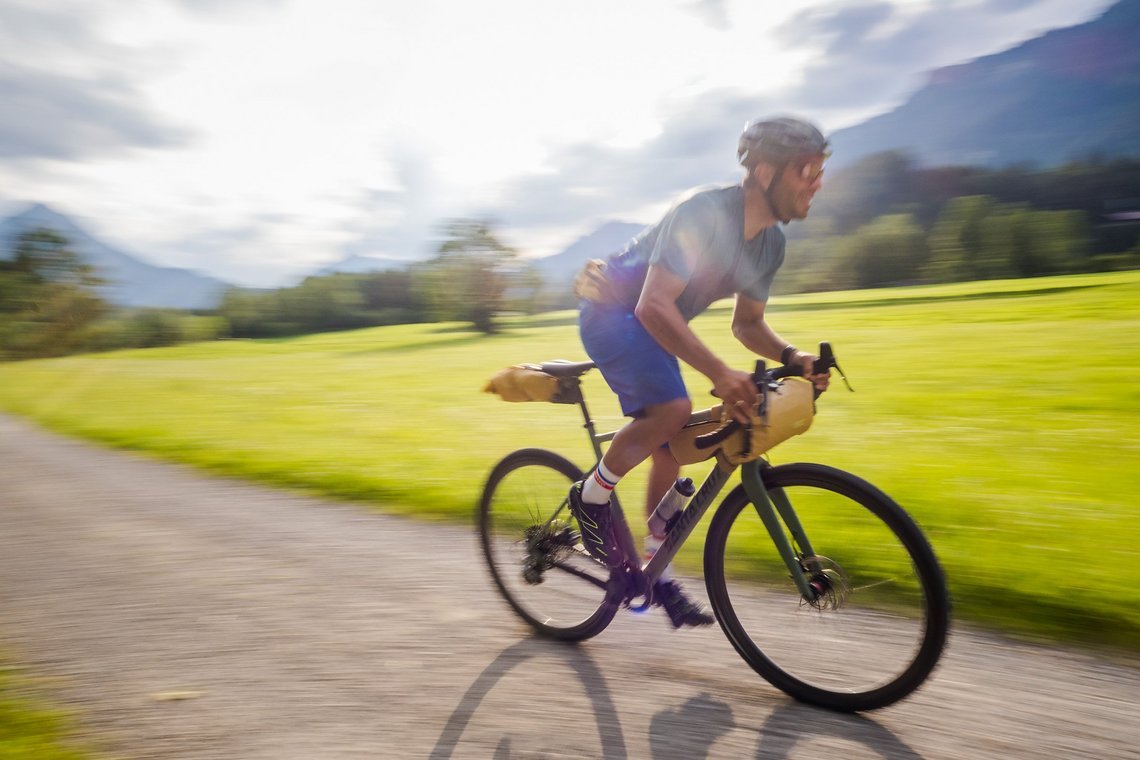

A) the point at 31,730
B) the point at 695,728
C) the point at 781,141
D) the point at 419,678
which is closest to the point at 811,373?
the point at 781,141

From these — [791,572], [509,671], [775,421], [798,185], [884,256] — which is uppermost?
[884,256]

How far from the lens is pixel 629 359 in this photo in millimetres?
3039

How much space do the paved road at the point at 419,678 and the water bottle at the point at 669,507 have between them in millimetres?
532

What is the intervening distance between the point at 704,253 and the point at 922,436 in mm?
5794

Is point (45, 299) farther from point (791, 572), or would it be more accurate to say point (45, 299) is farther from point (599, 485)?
point (791, 572)

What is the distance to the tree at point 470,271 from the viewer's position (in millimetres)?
53312

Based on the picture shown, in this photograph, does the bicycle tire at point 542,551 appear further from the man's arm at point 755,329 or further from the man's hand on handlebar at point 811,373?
→ the man's hand on handlebar at point 811,373

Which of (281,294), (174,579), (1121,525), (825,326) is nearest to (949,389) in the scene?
(1121,525)

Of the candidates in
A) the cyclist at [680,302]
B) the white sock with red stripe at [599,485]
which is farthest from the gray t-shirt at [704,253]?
the white sock with red stripe at [599,485]

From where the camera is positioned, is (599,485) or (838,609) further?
(599,485)

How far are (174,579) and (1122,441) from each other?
7.70 metres

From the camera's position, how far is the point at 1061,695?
8.54 feet

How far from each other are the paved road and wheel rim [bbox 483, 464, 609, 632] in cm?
15

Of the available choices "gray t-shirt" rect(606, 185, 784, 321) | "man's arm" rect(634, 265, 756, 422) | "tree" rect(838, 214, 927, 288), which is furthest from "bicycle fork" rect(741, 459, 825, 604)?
"tree" rect(838, 214, 927, 288)
